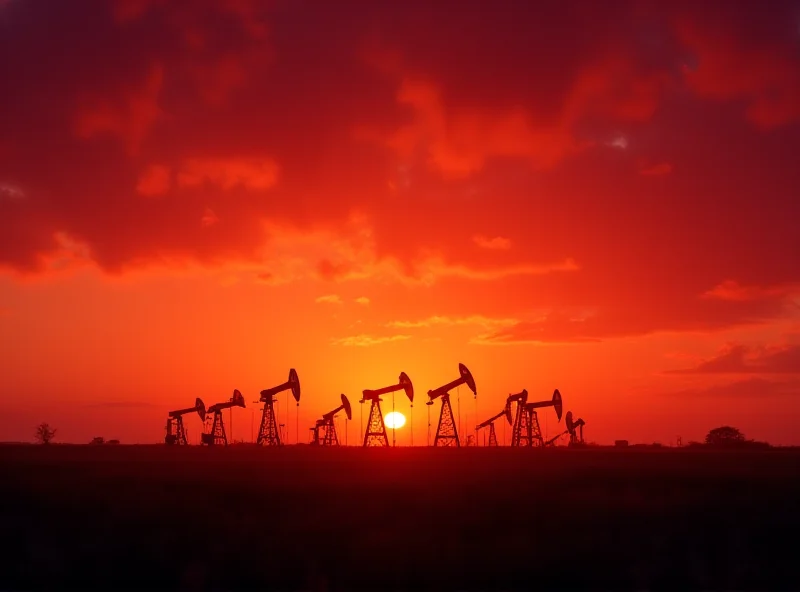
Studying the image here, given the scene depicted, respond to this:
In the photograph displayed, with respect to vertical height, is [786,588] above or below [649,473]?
below

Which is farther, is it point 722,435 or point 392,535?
point 722,435

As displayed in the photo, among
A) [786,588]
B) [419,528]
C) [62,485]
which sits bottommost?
[786,588]

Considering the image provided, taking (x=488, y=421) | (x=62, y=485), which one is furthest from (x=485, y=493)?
(x=488, y=421)

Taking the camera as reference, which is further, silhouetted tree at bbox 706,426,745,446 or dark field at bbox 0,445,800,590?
silhouetted tree at bbox 706,426,745,446

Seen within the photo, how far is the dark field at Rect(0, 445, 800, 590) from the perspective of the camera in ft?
58.0

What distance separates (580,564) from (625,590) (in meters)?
1.24

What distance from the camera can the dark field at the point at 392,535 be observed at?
17.7 m

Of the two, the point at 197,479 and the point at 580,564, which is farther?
the point at 197,479

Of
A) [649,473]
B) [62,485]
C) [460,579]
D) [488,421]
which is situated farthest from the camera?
[488,421]

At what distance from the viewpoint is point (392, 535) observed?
1973 centimetres

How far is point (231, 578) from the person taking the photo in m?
17.7

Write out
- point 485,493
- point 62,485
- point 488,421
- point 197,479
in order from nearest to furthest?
1. point 485,493
2. point 62,485
3. point 197,479
4. point 488,421

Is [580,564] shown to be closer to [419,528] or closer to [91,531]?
[419,528]

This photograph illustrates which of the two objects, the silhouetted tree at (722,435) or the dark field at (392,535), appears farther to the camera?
the silhouetted tree at (722,435)
